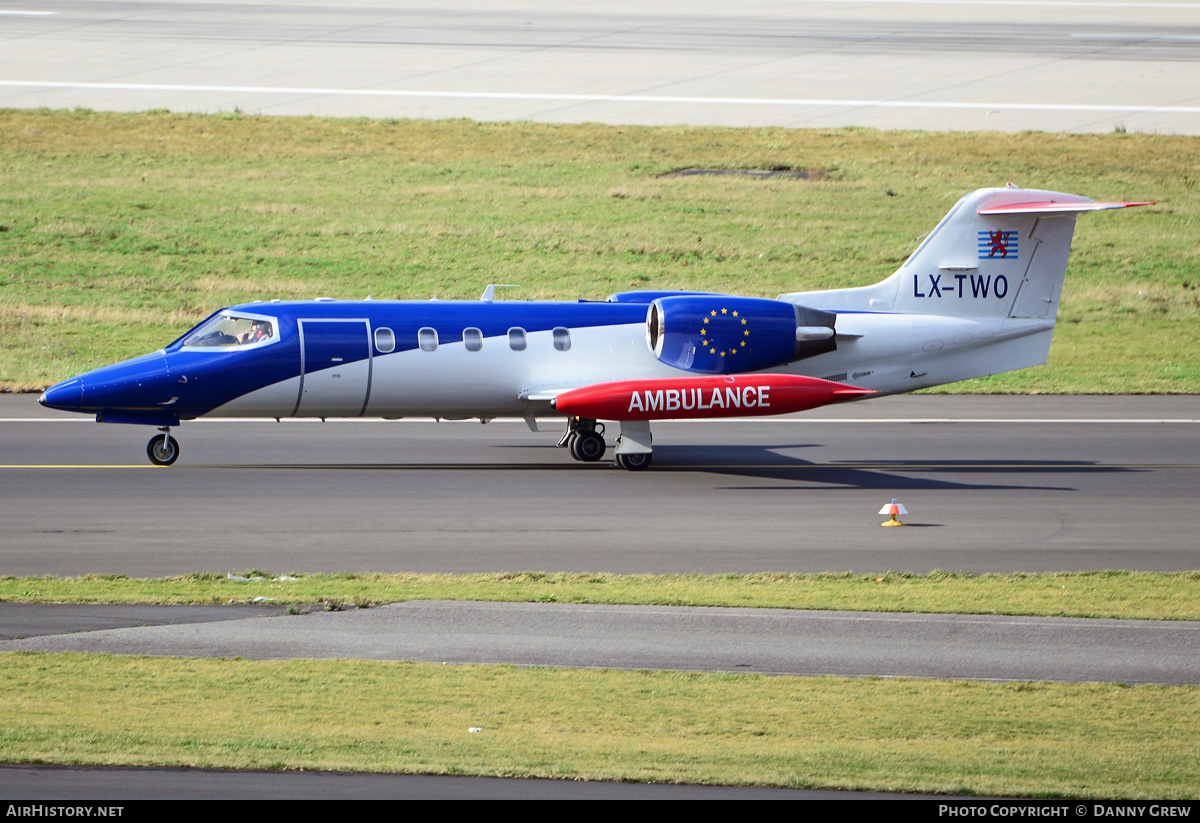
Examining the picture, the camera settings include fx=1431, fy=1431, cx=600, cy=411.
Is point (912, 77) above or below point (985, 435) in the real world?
above

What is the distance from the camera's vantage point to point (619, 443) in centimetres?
2511

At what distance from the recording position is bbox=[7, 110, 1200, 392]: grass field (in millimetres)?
46125

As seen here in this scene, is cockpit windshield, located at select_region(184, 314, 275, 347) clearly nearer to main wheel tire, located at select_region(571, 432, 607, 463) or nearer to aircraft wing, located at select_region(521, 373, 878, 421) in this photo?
aircraft wing, located at select_region(521, 373, 878, 421)

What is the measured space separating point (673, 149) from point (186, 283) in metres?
22.5

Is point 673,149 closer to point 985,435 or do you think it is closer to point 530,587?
point 985,435

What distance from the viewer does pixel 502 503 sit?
2133 centimetres

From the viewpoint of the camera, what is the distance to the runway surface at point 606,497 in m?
17.6

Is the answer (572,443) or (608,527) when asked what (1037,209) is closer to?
(572,443)

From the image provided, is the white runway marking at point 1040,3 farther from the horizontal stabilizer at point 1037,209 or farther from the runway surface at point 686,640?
the runway surface at point 686,640

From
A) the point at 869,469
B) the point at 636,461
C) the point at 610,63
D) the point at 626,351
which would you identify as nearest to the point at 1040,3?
the point at 610,63

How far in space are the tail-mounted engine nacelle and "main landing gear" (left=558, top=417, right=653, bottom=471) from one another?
142 centimetres

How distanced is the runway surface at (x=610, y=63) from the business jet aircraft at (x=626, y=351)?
34.1 meters

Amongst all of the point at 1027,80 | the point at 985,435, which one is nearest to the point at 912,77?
the point at 1027,80

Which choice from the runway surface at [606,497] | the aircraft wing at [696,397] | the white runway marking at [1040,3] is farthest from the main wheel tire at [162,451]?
the white runway marking at [1040,3]
